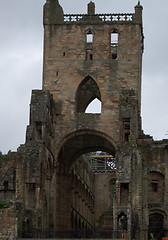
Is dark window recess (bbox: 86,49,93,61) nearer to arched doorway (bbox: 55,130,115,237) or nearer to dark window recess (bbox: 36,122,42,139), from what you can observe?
arched doorway (bbox: 55,130,115,237)

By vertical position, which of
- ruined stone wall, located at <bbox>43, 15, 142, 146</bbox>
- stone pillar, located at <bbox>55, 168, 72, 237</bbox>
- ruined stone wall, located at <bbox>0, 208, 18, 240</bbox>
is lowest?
ruined stone wall, located at <bbox>0, 208, 18, 240</bbox>

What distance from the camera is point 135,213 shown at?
39156 millimetres

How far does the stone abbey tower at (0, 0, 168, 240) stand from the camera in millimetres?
39219

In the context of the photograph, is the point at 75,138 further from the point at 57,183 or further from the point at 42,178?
A: the point at 42,178

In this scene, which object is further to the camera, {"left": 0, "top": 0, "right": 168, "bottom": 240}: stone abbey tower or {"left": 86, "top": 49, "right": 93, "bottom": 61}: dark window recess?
{"left": 86, "top": 49, "right": 93, "bottom": 61}: dark window recess

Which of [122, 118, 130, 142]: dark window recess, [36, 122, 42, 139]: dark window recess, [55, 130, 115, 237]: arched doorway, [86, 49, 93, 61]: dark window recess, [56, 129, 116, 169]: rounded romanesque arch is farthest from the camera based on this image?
[56, 129, 116, 169]: rounded romanesque arch

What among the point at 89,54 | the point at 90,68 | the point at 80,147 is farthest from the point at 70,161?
the point at 89,54

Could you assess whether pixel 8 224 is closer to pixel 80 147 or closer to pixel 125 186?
pixel 125 186

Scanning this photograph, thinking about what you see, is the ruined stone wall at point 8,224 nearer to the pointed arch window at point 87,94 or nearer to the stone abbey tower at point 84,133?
the stone abbey tower at point 84,133

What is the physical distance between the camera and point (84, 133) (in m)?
44.5

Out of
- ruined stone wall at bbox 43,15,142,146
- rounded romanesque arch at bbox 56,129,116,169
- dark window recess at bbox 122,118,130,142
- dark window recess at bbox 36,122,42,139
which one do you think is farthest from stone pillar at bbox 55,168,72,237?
dark window recess at bbox 122,118,130,142

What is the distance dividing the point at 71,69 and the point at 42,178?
8.91 m

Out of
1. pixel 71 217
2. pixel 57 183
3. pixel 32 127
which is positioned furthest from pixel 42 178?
pixel 71 217

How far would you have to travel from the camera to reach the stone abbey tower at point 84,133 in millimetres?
39219
